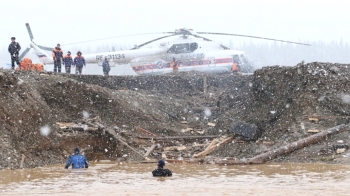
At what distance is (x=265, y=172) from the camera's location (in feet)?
63.1

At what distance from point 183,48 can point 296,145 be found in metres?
18.5

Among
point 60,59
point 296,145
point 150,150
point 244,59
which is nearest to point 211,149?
point 150,150

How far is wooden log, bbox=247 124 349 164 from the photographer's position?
70.9 ft

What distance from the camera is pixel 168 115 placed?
31.2 m

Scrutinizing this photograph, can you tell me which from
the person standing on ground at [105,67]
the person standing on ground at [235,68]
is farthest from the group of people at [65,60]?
the person standing on ground at [235,68]

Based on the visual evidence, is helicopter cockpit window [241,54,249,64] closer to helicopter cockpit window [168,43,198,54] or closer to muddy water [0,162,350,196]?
helicopter cockpit window [168,43,198,54]

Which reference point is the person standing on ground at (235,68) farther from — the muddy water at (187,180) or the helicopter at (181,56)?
the muddy water at (187,180)

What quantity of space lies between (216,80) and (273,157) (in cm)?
1602

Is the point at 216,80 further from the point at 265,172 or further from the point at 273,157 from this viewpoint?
the point at 265,172

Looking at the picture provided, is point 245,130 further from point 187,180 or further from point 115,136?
point 187,180

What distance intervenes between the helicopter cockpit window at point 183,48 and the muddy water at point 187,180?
18.4 meters

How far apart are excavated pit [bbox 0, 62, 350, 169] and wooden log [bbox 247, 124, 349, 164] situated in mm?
235

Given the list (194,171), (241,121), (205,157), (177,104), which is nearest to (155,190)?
(194,171)

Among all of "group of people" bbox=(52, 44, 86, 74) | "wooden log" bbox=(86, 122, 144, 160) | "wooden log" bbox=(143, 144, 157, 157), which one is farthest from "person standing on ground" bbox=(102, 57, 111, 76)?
"wooden log" bbox=(143, 144, 157, 157)
